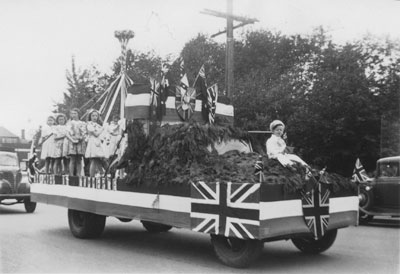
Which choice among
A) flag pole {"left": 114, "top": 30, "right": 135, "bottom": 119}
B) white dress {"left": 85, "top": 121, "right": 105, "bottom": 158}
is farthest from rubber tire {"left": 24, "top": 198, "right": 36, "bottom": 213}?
flag pole {"left": 114, "top": 30, "right": 135, "bottom": 119}

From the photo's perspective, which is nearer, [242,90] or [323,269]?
[323,269]

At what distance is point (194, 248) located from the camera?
8164 millimetres

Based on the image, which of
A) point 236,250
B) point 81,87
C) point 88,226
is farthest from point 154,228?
point 81,87

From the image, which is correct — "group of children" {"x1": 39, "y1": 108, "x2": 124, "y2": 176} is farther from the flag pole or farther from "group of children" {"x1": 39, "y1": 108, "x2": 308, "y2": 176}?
the flag pole

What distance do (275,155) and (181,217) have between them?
1541mm

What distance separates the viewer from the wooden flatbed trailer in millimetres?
6055

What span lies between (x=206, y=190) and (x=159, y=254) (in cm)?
177

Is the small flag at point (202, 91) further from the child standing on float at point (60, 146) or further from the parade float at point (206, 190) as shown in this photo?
the child standing on float at point (60, 146)

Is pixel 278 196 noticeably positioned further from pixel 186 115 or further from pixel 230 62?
pixel 230 62

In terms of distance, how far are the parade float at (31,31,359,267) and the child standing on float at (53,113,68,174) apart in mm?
1537

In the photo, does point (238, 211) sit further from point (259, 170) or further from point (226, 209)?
point (259, 170)

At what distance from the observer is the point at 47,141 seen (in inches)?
436

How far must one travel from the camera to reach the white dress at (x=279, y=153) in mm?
6871

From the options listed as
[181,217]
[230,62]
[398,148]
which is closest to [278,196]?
[181,217]
